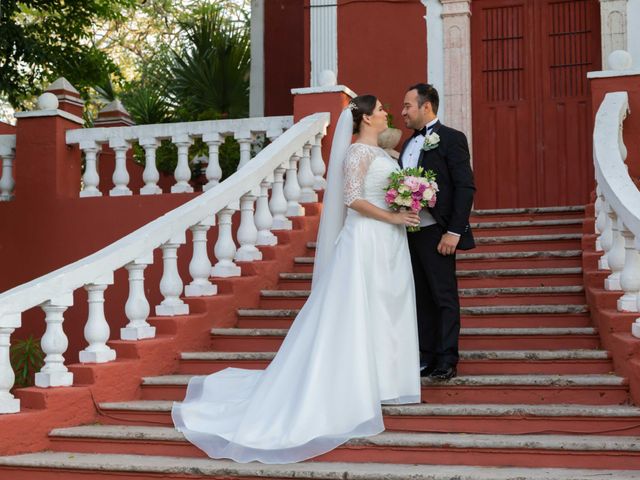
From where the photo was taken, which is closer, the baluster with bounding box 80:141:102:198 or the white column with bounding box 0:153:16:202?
the baluster with bounding box 80:141:102:198

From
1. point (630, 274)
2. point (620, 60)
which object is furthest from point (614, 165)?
point (620, 60)

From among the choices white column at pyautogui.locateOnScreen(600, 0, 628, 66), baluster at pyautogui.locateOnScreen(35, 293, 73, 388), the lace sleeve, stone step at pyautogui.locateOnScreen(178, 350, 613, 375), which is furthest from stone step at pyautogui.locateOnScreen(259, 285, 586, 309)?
white column at pyautogui.locateOnScreen(600, 0, 628, 66)

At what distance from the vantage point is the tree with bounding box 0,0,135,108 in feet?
40.9

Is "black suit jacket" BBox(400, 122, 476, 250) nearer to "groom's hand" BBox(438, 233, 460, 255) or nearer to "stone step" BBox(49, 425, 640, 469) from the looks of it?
"groom's hand" BBox(438, 233, 460, 255)

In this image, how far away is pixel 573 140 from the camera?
10023mm

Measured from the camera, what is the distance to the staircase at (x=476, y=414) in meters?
4.84

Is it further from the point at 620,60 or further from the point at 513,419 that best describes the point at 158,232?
the point at 620,60

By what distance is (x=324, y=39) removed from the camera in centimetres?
Answer: 1081

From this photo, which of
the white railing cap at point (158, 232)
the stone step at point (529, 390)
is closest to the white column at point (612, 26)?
the white railing cap at point (158, 232)

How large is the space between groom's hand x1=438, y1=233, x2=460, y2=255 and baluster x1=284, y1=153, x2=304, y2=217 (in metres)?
2.65

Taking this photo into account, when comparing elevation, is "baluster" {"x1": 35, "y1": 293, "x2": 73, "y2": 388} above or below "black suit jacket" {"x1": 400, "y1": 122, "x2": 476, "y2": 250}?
below

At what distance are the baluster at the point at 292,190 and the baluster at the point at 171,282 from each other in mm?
1560

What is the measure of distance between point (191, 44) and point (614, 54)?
9.47 metres

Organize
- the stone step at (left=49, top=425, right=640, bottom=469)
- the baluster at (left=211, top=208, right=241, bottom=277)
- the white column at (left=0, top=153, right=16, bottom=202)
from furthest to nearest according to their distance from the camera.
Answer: the white column at (left=0, top=153, right=16, bottom=202), the baluster at (left=211, top=208, right=241, bottom=277), the stone step at (left=49, top=425, right=640, bottom=469)
